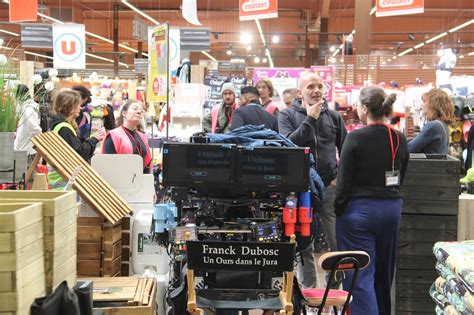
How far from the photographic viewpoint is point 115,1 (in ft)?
71.2

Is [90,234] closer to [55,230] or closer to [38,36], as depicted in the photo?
[55,230]

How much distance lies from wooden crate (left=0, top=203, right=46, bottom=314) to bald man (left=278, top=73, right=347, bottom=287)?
8.02ft

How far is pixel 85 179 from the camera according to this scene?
368 centimetres

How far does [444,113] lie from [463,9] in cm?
1794

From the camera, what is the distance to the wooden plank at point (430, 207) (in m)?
3.99

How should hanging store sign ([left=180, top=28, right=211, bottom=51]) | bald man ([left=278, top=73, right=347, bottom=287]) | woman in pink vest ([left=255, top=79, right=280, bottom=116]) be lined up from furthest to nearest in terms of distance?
hanging store sign ([left=180, top=28, right=211, bottom=51]) < woman in pink vest ([left=255, top=79, right=280, bottom=116]) < bald man ([left=278, top=73, right=347, bottom=287])

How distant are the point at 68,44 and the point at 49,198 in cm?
1142

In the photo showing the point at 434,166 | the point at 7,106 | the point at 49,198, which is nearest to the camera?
the point at 49,198

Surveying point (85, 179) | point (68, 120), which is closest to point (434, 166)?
point (85, 179)

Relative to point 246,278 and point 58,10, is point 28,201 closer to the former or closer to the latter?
point 246,278

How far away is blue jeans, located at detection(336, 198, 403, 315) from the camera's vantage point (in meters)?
3.77

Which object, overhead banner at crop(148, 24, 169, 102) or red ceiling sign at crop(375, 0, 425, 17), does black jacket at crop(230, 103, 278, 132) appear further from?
red ceiling sign at crop(375, 0, 425, 17)

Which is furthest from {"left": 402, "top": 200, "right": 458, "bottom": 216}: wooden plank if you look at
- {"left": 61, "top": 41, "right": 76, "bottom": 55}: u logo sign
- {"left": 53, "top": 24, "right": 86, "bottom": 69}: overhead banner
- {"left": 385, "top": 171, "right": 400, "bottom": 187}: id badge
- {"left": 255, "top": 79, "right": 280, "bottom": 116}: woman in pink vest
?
{"left": 61, "top": 41, "right": 76, "bottom": 55}: u logo sign

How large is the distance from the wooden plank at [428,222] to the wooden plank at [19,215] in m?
2.71
